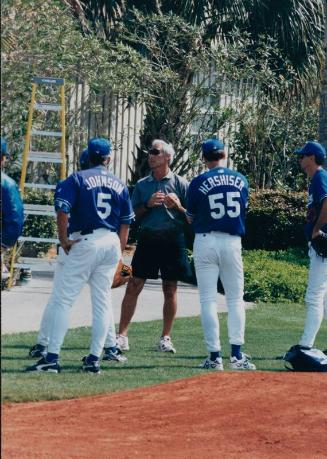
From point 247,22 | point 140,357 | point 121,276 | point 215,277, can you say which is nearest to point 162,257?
point 121,276

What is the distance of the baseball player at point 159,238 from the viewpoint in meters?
9.95

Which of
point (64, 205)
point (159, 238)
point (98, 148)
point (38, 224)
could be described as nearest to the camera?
point (64, 205)

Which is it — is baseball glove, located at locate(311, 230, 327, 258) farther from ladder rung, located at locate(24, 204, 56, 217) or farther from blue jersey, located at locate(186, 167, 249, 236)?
ladder rung, located at locate(24, 204, 56, 217)

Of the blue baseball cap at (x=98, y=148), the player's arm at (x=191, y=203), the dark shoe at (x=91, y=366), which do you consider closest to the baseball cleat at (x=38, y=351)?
the dark shoe at (x=91, y=366)

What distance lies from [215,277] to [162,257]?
0.80 m

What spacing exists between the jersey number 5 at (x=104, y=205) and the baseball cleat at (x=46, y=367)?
1.24 metres

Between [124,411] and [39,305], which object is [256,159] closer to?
[39,305]

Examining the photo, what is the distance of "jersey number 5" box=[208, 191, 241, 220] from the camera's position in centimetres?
927

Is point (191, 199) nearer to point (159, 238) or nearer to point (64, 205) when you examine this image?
point (159, 238)

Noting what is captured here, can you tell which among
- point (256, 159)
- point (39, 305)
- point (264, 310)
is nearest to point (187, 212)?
point (39, 305)

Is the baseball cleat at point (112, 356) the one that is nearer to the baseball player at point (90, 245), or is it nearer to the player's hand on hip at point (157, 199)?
the baseball player at point (90, 245)

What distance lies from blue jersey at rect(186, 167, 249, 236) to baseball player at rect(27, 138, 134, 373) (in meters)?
0.78

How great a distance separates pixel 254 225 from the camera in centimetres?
1870

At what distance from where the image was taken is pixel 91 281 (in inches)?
349
